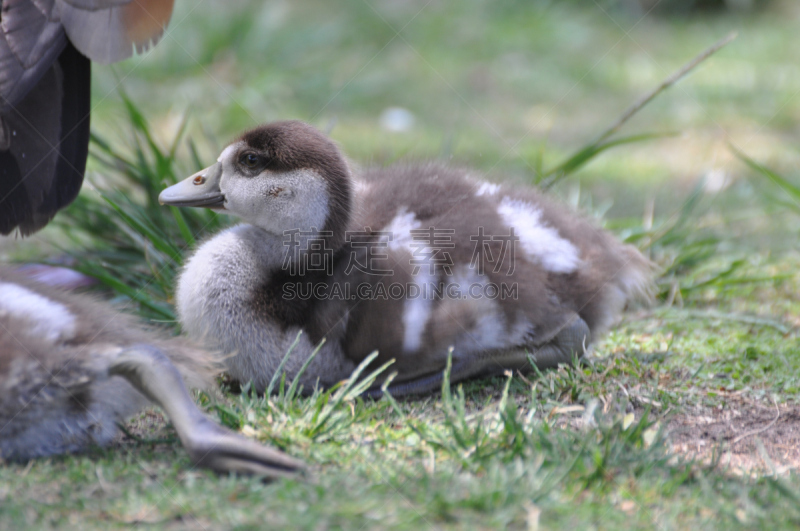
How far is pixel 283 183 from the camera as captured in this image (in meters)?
2.07

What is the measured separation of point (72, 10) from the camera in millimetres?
2168

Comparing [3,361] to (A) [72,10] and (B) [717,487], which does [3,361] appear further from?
(B) [717,487]

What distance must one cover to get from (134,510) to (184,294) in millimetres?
743

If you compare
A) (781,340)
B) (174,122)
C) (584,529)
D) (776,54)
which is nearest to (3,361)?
(584,529)

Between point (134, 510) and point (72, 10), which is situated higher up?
point (72, 10)

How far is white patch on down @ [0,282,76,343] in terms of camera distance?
67.3 inches

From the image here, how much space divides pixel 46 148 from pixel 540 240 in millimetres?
1460

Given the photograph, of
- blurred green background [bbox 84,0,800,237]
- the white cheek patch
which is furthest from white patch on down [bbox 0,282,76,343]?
blurred green background [bbox 84,0,800,237]

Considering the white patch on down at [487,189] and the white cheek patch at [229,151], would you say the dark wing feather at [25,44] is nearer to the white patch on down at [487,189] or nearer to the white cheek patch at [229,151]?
the white cheek patch at [229,151]

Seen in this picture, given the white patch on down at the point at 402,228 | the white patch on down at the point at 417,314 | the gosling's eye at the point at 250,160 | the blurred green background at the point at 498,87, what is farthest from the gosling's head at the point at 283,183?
the blurred green background at the point at 498,87

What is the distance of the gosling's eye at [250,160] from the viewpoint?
2.10 meters

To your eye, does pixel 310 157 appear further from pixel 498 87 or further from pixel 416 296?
pixel 498 87

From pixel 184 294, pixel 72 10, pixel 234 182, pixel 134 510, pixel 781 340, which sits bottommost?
pixel 781 340

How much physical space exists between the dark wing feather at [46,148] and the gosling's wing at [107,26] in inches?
8.8
